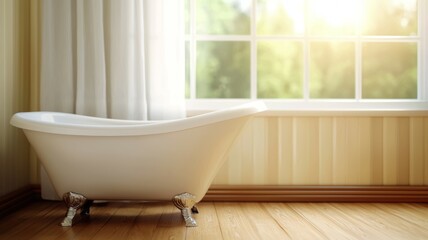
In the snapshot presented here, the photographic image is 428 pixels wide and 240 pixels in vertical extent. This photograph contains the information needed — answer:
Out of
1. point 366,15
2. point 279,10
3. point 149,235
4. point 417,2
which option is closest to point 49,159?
point 149,235

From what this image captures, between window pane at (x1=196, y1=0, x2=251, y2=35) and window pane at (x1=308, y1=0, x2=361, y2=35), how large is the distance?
1.44 feet

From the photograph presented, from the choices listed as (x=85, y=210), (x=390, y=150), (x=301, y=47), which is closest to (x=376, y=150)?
(x=390, y=150)

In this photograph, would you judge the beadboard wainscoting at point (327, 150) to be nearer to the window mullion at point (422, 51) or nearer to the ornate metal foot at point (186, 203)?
the window mullion at point (422, 51)

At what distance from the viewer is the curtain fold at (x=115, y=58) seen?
→ 3064 mm

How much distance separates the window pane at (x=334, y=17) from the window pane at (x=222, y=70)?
481mm

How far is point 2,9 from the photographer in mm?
2852

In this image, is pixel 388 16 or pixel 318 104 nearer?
pixel 318 104

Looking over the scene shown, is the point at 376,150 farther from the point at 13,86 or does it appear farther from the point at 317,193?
the point at 13,86

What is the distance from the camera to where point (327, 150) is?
3.30 metres

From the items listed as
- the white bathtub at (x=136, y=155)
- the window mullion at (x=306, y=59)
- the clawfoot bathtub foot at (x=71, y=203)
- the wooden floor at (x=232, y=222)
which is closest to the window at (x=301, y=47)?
the window mullion at (x=306, y=59)

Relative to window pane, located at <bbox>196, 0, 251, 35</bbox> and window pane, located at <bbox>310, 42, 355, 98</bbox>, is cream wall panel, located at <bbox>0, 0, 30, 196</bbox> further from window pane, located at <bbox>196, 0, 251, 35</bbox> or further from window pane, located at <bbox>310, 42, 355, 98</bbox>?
window pane, located at <bbox>310, 42, 355, 98</bbox>

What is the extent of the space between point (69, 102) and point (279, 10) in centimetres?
150

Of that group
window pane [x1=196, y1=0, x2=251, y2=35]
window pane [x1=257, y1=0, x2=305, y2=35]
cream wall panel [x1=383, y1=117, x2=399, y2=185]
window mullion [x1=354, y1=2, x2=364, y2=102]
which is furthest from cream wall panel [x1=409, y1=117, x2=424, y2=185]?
window pane [x1=196, y1=0, x2=251, y2=35]

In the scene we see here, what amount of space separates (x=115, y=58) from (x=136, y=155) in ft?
2.77
